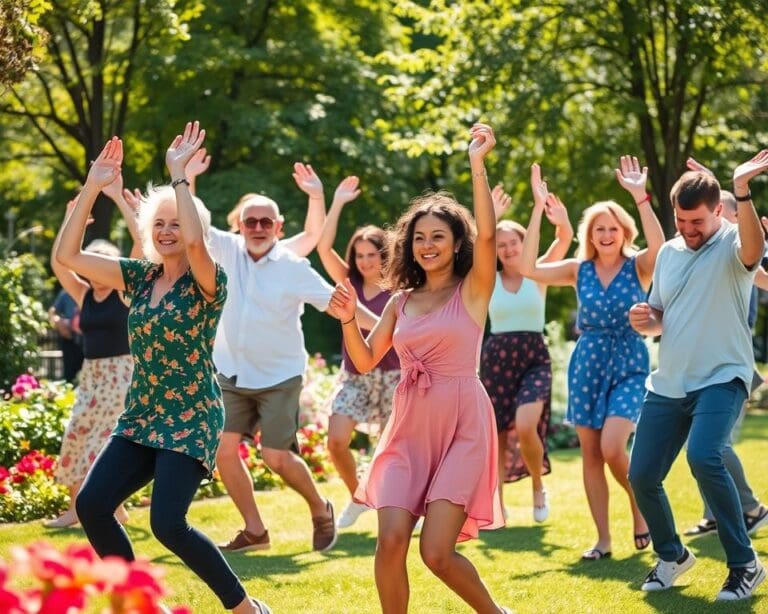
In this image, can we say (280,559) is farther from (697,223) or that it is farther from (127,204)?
(697,223)

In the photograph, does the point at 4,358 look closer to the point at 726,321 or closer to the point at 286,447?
the point at 286,447

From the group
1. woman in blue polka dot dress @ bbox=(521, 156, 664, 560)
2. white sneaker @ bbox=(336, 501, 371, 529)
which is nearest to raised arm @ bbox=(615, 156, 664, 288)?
woman in blue polka dot dress @ bbox=(521, 156, 664, 560)

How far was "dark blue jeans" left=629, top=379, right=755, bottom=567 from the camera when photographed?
6500 millimetres

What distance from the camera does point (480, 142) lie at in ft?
18.6

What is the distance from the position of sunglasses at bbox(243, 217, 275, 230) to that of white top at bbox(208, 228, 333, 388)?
0.19 m

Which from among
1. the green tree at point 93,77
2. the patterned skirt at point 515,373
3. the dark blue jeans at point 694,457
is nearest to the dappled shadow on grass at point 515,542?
the patterned skirt at point 515,373

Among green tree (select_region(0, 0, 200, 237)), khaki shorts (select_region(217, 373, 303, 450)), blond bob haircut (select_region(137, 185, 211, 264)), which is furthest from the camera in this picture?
green tree (select_region(0, 0, 200, 237))

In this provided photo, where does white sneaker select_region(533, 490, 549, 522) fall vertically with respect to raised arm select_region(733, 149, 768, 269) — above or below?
below

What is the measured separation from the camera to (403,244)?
234 inches

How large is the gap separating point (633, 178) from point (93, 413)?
4.27 metres

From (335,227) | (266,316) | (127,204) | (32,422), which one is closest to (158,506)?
(127,204)

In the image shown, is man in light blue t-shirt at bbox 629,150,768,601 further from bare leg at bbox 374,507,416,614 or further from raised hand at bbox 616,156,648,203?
bare leg at bbox 374,507,416,614

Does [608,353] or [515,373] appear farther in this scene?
[515,373]

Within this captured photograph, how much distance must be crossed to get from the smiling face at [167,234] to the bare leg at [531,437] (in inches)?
168
